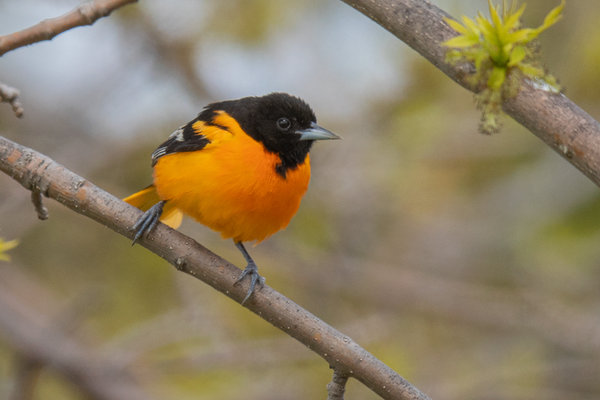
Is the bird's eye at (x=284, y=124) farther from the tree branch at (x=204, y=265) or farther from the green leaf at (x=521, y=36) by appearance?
the green leaf at (x=521, y=36)

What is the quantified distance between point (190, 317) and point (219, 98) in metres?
2.71

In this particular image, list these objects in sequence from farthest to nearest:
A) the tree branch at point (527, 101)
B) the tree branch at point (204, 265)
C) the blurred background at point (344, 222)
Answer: the blurred background at point (344, 222)
the tree branch at point (204, 265)
the tree branch at point (527, 101)

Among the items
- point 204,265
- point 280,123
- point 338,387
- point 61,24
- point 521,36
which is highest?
point 280,123

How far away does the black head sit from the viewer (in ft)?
12.7

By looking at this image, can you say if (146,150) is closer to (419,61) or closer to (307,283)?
(307,283)

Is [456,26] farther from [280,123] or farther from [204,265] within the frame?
[280,123]

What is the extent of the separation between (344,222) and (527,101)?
5163 millimetres

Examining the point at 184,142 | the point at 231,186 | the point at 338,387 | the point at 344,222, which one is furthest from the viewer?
the point at 344,222

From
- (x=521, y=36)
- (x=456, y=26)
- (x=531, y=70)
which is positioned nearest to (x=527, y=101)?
(x=531, y=70)

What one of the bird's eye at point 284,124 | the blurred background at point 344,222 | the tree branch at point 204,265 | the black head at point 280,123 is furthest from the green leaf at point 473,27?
the blurred background at point 344,222

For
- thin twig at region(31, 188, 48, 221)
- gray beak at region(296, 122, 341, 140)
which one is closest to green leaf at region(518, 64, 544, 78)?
gray beak at region(296, 122, 341, 140)

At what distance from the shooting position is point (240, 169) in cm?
344

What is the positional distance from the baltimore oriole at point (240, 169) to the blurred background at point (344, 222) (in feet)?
7.26

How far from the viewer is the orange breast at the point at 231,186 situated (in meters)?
3.39
